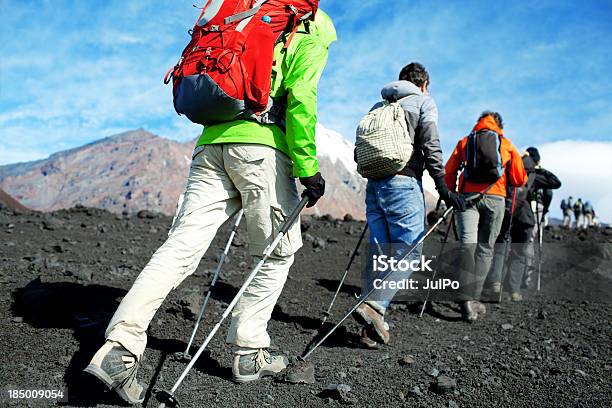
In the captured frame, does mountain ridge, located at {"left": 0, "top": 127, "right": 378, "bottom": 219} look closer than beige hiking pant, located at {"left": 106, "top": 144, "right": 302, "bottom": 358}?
No

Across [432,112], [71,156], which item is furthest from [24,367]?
[71,156]

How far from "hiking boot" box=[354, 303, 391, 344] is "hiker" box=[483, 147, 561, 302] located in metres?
3.21

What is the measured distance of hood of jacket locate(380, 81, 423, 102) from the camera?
5.28 metres

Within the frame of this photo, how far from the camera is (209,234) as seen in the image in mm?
3678

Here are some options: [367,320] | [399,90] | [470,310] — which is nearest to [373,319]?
[367,320]

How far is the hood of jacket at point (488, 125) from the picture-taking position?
702 centimetres

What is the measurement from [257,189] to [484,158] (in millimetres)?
4092

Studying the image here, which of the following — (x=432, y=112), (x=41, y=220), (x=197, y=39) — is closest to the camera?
(x=197, y=39)

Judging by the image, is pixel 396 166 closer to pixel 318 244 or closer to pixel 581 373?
pixel 581 373

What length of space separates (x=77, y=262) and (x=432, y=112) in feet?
15.9

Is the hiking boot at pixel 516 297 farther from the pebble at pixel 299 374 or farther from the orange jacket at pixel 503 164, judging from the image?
the pebble at pixel 299 374

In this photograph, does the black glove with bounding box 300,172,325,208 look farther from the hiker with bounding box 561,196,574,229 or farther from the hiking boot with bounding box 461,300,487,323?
the hiker with bounding box 561,196,574,229

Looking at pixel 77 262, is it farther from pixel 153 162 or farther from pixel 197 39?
pixel 153 162

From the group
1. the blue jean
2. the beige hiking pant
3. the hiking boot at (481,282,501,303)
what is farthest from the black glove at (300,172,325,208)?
the hiking boot at (481,282,501,303)
